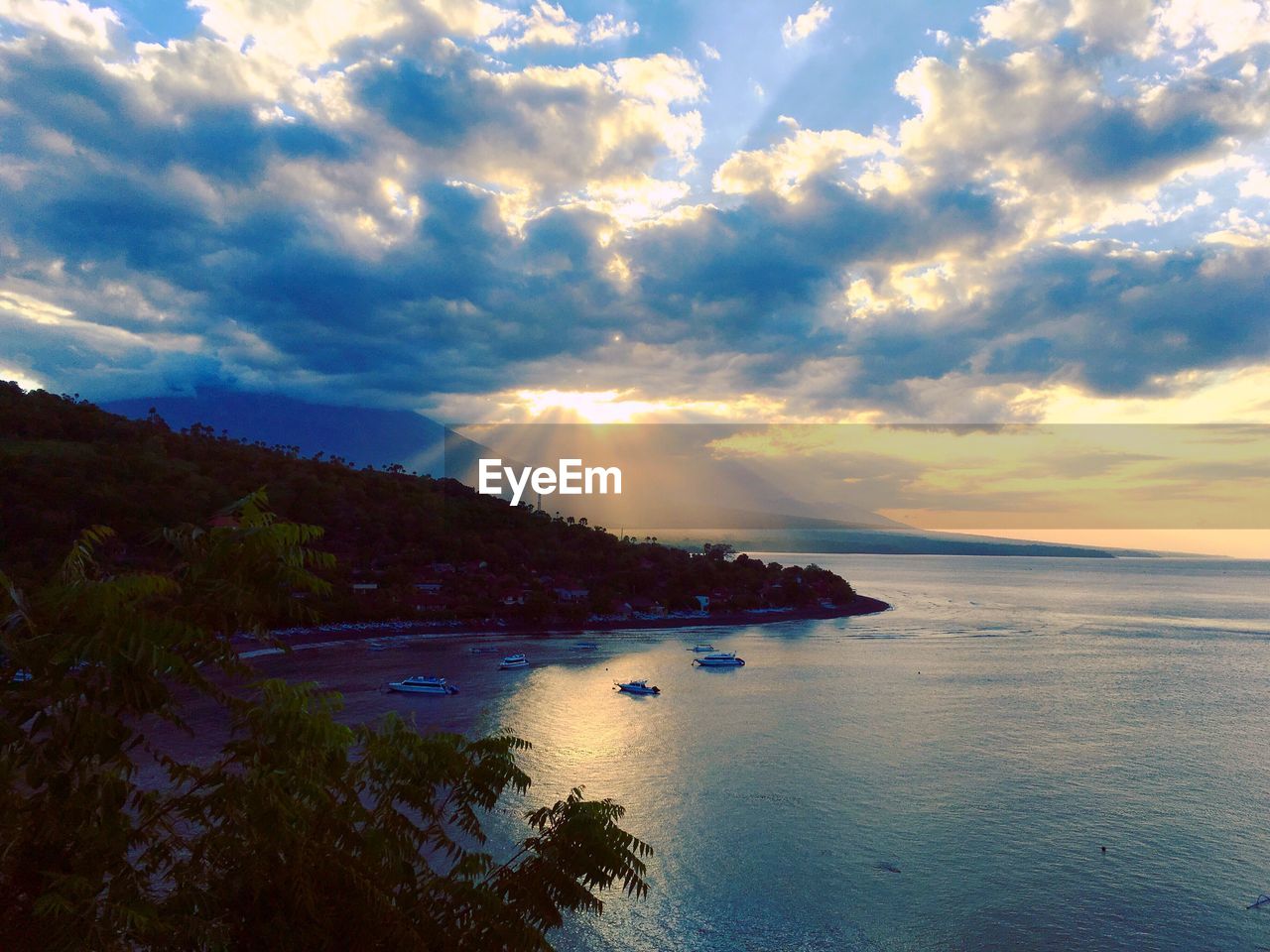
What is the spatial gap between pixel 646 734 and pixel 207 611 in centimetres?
3847

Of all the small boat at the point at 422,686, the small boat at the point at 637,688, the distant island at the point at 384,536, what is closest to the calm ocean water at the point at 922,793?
the small boat at the point at 637,688

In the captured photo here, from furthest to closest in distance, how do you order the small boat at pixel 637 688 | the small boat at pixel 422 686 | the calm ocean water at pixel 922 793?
the small boat at pixel 637 688, the small boat at pixel 422 686, the calm ocean water at pixel 922 793

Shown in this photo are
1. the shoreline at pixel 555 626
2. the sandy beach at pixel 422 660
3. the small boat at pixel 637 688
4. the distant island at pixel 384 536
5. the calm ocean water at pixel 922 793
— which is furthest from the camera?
the distant island at pixel 384 536

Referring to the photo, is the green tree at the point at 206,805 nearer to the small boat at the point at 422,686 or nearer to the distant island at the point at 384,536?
the small boat at the point at 422,686

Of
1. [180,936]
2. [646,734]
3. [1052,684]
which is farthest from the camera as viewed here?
[1052,684]

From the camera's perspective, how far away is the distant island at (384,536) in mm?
81250

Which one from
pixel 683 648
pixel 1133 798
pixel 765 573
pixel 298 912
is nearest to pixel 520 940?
pixel 298 912

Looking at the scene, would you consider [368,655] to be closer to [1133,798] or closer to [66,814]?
[1133,798]

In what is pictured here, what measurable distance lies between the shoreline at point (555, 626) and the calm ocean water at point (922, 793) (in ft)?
67.7

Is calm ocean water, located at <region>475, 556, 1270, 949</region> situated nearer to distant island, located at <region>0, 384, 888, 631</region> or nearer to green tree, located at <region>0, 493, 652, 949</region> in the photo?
green tree, located at <region>0, 493, 652, 949</region>

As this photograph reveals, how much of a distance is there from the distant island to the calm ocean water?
29.9 metres

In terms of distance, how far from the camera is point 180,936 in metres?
5.78

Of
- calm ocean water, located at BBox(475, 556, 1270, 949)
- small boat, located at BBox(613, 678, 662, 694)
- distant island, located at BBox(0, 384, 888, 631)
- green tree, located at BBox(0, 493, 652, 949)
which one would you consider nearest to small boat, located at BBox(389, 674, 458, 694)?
calm ocean water, located at BBox(475, 556, 1270, 949)

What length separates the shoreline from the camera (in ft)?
241
